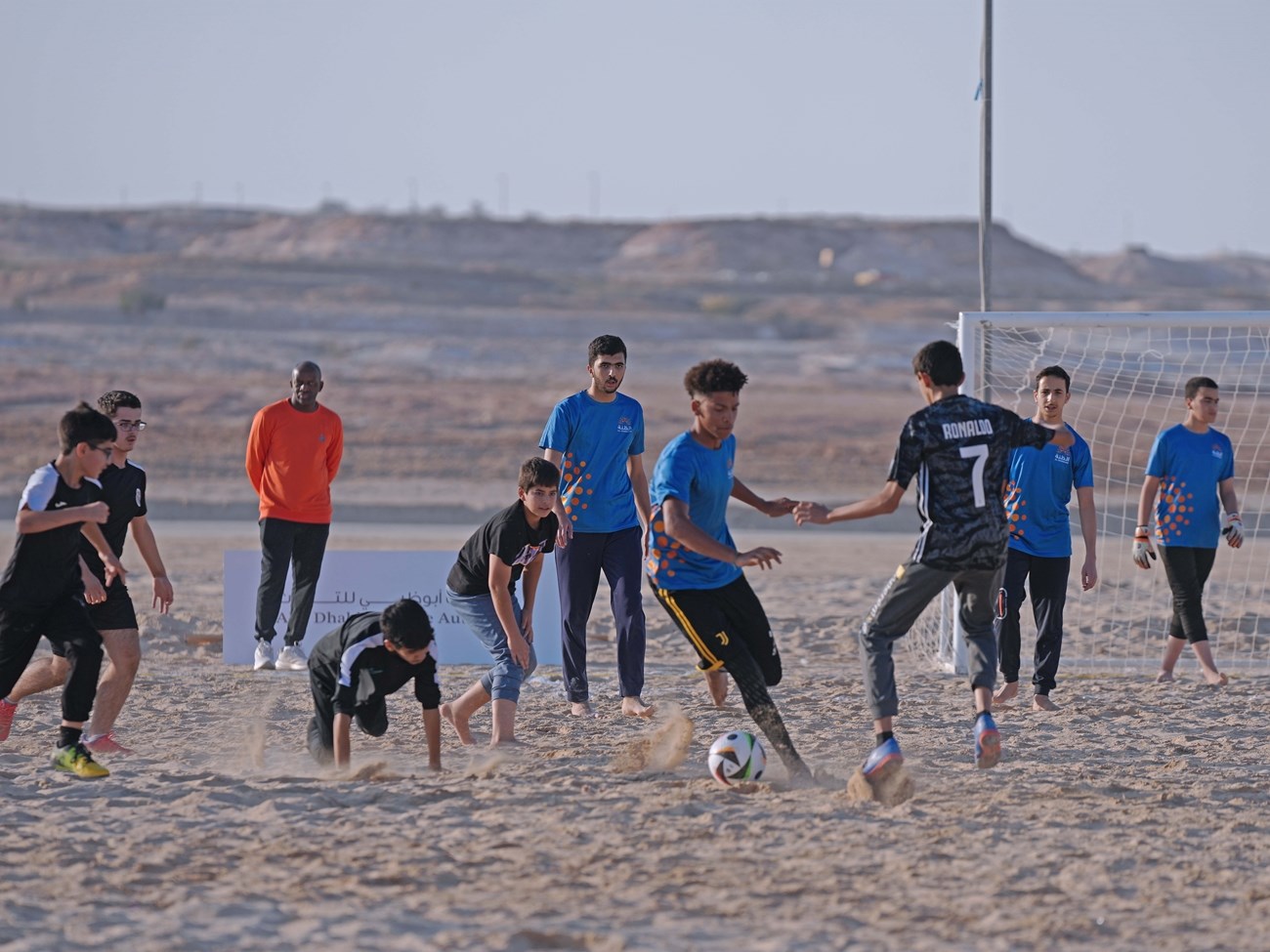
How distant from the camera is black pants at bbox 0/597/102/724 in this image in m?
6.00

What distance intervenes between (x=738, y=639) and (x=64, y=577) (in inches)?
103

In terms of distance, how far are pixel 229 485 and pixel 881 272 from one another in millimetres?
58507

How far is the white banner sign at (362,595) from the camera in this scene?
366 inches

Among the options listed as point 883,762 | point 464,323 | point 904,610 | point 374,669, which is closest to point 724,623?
point 904,610

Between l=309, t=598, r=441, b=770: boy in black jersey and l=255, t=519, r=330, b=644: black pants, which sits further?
l=255, t=519, r=330, b=644: black pants

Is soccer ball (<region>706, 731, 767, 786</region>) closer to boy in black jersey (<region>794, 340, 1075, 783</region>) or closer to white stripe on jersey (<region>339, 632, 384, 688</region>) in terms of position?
boy in black jersey (<region>794, 340, 1075, 783</region>)

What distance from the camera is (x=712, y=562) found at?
6.09 metres

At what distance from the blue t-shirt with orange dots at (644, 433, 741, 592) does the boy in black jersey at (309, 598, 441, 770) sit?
953 mm

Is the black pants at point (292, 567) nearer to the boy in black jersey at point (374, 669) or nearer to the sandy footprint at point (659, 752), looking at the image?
the boy in black jersey at point (374, 669)

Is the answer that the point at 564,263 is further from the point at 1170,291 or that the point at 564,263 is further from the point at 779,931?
the point at 779,931

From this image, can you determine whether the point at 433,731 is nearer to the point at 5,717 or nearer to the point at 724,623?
the point at 724,623

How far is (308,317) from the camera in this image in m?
45.0

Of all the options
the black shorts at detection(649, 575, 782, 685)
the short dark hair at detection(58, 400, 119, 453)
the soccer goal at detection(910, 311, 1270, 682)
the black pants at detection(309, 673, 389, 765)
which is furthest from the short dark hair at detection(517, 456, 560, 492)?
the soccer goal at detection(910, 311, 1270, 682)

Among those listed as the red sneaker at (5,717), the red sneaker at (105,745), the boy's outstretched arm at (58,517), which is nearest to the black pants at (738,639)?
the boy's outstretched arm at (58,517)
